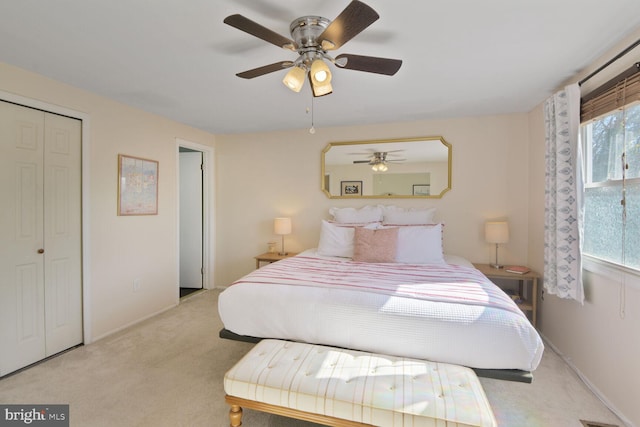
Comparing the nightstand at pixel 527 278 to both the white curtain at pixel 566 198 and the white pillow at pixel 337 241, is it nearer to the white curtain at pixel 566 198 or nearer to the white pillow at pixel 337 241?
the white curtain at pixel 566 198

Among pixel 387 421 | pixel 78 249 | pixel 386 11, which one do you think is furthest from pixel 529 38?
pixel 78 249

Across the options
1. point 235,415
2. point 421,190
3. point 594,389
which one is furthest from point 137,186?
point 594,389

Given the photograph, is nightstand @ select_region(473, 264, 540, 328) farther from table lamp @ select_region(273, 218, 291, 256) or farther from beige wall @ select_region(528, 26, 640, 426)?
table lamp @ select_region(273, 218, 291, 256)

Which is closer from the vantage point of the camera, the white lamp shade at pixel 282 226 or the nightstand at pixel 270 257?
the nightstand at pixel 270 257

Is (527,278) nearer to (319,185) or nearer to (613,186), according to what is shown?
(613,186)

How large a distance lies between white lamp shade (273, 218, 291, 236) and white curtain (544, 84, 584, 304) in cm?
278

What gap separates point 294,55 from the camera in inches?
80.7

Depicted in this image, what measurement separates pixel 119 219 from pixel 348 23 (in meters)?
2.94

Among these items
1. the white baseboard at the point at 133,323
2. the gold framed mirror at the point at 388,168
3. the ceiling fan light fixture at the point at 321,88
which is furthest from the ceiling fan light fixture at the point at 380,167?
the white baseboard at the point at 133,323

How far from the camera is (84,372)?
2.23m

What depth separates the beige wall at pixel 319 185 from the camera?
10.9ft

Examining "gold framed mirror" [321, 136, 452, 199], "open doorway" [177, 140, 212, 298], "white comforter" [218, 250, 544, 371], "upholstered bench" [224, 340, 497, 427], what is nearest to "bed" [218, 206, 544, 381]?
"white comforter" [218, 250, 544, 371]

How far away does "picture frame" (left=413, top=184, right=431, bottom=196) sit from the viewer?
359cm

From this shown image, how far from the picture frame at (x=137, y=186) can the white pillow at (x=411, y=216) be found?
281 centimetres
